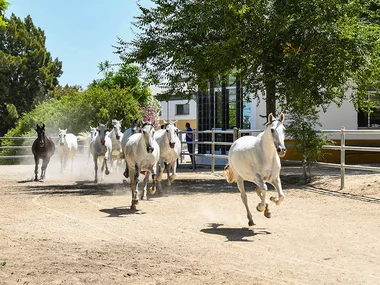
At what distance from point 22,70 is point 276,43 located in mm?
46115

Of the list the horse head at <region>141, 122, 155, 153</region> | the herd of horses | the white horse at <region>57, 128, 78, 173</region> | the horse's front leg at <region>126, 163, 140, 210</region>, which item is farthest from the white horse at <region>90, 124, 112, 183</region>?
the horse head at <region>141, 122, 155, 153</region>

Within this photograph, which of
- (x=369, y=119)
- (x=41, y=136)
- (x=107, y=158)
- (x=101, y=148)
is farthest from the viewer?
(x=369, y=119)

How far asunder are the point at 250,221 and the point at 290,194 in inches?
214

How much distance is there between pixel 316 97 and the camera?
60.3 ft

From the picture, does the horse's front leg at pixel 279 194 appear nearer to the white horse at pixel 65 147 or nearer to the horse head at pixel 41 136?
the horse head at pixel 41 136

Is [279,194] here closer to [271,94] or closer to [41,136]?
[271,94]

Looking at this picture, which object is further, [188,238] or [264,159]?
[264,159]

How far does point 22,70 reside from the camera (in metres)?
60.3

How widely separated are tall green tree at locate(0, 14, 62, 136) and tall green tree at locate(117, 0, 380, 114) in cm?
4189

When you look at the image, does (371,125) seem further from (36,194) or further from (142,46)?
(36,194)

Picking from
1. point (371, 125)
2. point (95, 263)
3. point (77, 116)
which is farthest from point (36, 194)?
point (77, 116)

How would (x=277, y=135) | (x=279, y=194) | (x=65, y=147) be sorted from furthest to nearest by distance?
1. (x=65, y=147)
2. (x=279, y=194)
3. (x=277, y=135)

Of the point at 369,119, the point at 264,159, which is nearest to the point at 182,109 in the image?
the point at 369,119

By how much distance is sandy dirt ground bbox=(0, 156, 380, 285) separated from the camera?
708 cm
